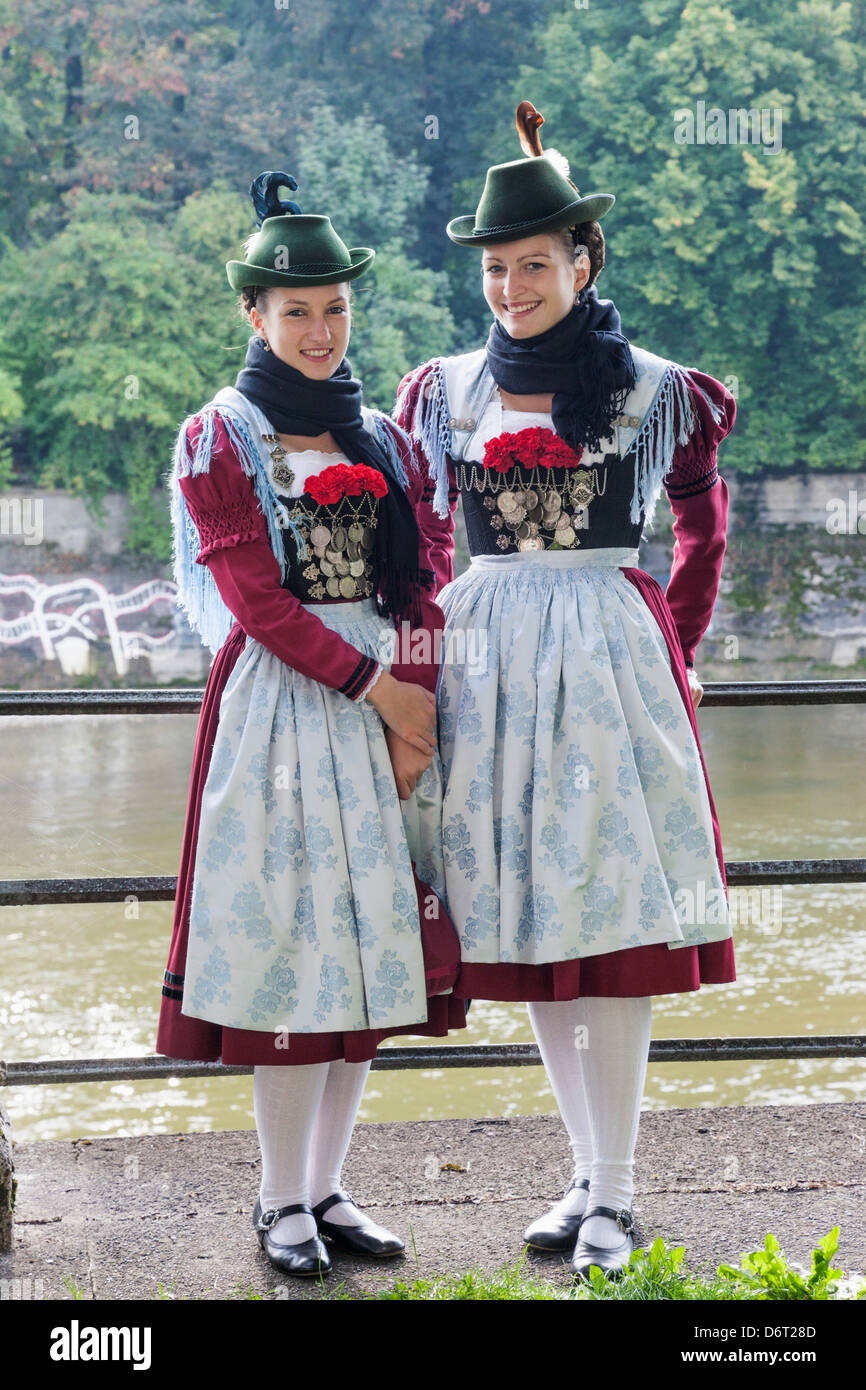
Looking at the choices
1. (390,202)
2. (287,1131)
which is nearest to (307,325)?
(287,1131)

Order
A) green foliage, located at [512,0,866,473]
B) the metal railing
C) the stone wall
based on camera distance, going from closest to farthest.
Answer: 1. the metal railing
2. the stone wall
3. green foliage, located at [512,0,866,473]

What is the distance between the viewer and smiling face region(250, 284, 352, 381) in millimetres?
2311

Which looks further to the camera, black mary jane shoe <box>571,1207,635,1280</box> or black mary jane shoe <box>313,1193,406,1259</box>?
black mary jane shoe <box>313,1193,406,1259</box>

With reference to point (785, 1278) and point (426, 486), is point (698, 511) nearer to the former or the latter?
point (426, 486)

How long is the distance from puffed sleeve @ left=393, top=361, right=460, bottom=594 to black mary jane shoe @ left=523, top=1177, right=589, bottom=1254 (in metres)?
1.10

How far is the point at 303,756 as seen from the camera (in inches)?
89.2

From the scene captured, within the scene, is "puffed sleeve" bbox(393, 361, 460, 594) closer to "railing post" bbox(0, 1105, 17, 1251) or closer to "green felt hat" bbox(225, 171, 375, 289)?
"green felt hat" bbox(225, 171, 375, 289)

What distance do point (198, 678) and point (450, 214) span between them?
1083 cm

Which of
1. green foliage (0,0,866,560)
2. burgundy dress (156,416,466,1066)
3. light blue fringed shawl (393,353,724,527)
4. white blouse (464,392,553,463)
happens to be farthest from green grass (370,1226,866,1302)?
green foliage (0,0,866,560)

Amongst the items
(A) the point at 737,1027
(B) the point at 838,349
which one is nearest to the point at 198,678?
(B) the point at 838,349

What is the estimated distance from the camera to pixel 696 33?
79.3 feet

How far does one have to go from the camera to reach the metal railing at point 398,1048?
2809mm

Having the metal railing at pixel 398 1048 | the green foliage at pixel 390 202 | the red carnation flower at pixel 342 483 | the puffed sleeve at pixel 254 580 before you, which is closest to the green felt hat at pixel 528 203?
the red carnation flower at pixel 342 483
